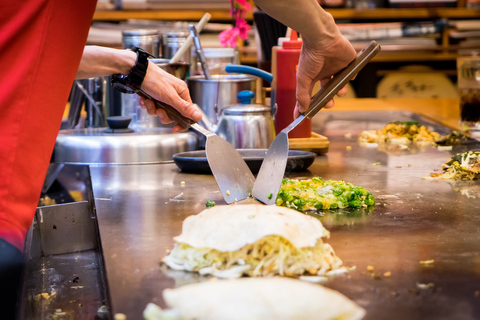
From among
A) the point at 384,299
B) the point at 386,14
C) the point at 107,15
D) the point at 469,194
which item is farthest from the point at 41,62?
the point at 386,14

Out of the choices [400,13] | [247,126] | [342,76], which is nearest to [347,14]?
[400,13]

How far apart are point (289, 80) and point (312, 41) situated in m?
0.70

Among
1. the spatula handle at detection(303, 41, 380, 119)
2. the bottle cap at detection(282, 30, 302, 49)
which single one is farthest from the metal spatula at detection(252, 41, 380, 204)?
the bottle cap at detection(282, 30, 302, 49)

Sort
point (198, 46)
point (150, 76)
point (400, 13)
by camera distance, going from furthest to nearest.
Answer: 1. point (400, 13)
2. point (198, 46)
3. point (150, 76)

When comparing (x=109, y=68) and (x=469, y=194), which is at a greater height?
(x=109, y=68)

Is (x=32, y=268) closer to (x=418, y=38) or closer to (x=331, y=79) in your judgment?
(x=331, y=79)

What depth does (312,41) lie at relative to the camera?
4.28ft

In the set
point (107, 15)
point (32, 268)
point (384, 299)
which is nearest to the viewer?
point (384, 299)

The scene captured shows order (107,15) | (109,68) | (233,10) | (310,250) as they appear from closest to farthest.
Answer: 1. (310,250)
2. (109,68)
3. (233,10)
4. (107,15)

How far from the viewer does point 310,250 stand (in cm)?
92

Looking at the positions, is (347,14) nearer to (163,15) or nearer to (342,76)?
(163,15)

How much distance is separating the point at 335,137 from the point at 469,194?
1.00 metres

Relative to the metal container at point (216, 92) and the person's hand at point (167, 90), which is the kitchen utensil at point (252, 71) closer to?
the metal container at point (216, 92)

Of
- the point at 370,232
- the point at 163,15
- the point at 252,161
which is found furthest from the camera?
the point at 163,15
